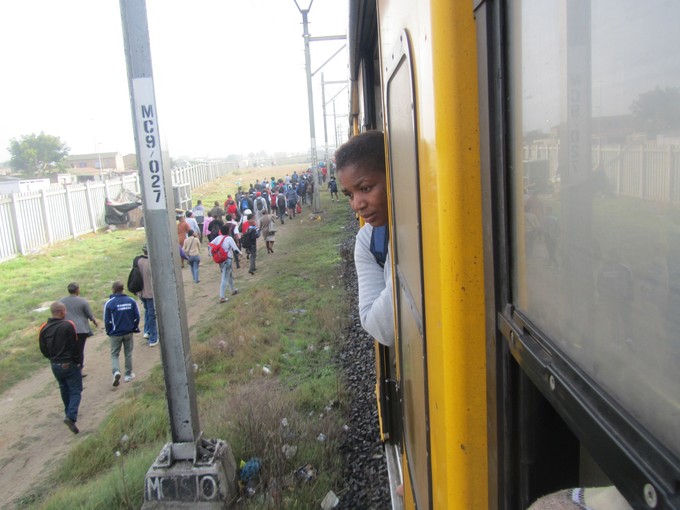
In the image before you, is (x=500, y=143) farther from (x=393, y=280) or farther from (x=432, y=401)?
(x=393, y=280)

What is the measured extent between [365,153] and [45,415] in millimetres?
6441

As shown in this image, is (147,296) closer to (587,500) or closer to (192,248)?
(192,248)

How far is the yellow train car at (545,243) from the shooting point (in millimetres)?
534

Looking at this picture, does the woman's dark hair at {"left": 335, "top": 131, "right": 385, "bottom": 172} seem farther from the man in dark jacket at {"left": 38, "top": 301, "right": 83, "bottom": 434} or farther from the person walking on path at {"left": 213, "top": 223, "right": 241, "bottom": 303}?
the person walking on path at {"left": 213, "top": 223, "right": 241, "bottom": 303}

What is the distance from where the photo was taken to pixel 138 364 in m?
8.60

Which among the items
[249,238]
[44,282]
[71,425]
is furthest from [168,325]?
[44,282]

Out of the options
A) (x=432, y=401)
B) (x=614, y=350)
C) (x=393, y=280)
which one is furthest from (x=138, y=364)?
(x=614, y=350)

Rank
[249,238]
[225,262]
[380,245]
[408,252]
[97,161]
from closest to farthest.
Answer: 1. [408,252]
2. [380,245]
3. [225,262]
4. [249,238]
5. [97,161]

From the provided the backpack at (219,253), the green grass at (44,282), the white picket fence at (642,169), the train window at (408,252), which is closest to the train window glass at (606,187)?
the white picket fence at (642,169)

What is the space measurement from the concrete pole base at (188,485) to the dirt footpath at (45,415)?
70.4 inches

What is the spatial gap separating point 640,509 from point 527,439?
361 millimetres

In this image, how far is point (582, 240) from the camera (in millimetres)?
662

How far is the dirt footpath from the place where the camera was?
18.6 feet

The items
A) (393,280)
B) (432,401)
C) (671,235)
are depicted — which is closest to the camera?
(671,235)
